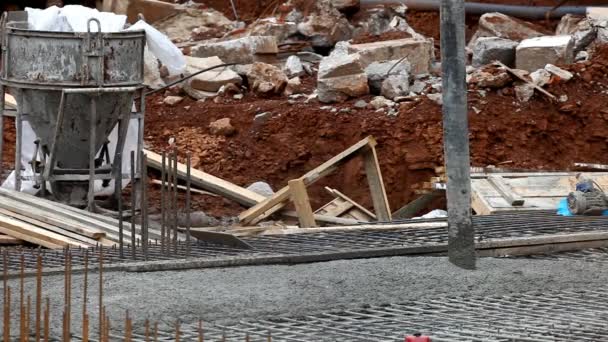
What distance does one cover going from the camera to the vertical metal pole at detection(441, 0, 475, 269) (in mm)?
7605

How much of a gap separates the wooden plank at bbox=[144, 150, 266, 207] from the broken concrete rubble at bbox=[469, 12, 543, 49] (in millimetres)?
5283

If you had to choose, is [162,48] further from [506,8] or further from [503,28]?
[506,8]

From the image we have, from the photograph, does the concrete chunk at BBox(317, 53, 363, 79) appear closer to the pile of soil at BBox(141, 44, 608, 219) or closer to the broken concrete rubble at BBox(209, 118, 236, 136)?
the pile of soil at BBox(141, 44, 608, 219)

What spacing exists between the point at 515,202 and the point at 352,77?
390cm

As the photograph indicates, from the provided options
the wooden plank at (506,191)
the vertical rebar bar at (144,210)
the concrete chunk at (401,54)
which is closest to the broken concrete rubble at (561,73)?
the concrete chunk at (401,54)

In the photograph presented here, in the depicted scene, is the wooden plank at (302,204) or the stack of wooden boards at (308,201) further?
the stack of wooden boards at (308,201)

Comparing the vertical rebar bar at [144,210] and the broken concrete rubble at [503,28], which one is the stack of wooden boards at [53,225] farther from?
the broken concrete rubble at [503,28]

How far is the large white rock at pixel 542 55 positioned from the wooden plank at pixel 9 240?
768 centimetres

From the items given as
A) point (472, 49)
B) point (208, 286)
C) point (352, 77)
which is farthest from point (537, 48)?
point (208, 286)

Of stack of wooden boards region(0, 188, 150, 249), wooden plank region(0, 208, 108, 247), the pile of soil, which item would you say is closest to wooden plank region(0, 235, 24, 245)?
stack of wooden boards region(0, 188, 150, 249)

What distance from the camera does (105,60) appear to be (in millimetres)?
11070

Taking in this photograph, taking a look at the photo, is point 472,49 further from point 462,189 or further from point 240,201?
point 462,189

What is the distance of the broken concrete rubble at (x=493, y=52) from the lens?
51.6 ft

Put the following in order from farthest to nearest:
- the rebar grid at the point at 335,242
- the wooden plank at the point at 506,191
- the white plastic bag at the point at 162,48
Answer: the white plastic bag at the point at 162,48 → the wooden plank at the point at 506,191 → the rebar grid at the point at 335,242
